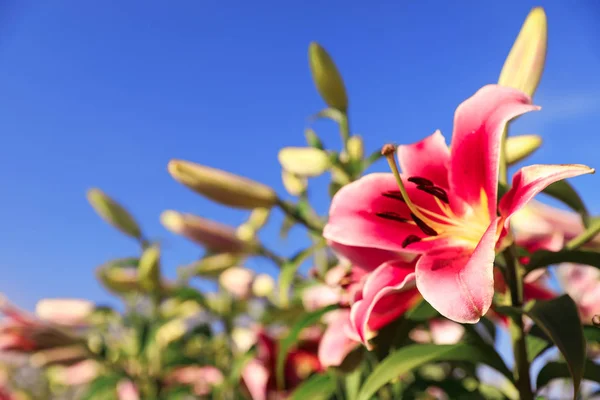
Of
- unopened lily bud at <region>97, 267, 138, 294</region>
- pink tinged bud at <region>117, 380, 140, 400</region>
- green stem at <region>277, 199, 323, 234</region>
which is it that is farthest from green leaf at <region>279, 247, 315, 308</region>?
pink tinged bud at <region>117, 380, 140, 400</region>

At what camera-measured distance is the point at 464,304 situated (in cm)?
44

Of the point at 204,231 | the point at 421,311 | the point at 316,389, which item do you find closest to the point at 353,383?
the point at 316,389

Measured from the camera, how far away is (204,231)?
3.83ft

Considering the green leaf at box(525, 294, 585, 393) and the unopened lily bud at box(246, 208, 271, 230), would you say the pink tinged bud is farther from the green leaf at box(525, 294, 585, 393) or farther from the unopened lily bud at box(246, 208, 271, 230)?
the green leaf at box(525, 294, 585, 393)

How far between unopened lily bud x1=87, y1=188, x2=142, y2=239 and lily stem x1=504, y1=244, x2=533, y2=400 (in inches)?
37.9

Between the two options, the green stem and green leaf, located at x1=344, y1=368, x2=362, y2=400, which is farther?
the green stem

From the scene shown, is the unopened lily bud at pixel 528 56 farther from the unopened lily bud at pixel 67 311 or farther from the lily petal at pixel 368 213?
the unopened lily bud at pixel 67 311

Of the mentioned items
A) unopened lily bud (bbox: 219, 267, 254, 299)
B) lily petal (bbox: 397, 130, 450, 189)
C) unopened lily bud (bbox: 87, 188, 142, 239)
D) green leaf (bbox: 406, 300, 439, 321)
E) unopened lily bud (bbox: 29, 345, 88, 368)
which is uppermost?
unopened lily bud (bbox: 87, 188, 142, 239)

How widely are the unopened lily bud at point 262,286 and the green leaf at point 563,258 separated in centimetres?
77

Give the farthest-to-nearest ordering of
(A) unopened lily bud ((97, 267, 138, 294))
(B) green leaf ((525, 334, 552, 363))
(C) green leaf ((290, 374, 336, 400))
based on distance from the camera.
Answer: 1. (A) unopened lily bud ((97, 267, 138, 294))
2. (C) green leaf ((290, 374, 336, 400))
3. (B) green leaf ((525, 334, 552, 363))

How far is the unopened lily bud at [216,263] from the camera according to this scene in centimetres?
123

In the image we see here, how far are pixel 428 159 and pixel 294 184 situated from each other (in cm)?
66

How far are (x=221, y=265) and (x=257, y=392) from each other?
0.29 metres

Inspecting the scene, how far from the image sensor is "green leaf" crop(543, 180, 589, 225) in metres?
0.61
